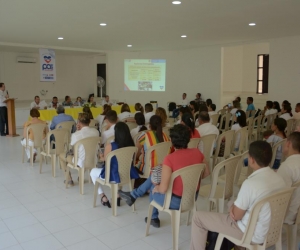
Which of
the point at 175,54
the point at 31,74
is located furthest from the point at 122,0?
the point at 31,74

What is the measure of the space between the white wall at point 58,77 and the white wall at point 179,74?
2.64 metres

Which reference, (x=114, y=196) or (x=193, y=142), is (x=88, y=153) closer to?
(x=114, y=196)

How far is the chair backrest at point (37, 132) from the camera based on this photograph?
5.90 m

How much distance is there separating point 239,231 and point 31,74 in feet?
51.1

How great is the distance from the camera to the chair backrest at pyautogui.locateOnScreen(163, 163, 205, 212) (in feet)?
9.27

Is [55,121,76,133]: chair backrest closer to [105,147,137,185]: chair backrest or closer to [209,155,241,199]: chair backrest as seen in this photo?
[105,147,137,185]: chair backrest

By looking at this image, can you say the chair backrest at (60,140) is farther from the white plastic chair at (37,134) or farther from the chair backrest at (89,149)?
the chair backrest at (89,149)

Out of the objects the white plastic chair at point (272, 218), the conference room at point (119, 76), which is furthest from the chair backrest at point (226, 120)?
the white plastic chair at point (272, 218)

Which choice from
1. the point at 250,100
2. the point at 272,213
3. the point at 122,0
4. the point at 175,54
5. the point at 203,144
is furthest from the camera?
the point at 175,54

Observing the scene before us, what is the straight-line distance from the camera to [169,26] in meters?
8.10

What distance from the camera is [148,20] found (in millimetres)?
7285

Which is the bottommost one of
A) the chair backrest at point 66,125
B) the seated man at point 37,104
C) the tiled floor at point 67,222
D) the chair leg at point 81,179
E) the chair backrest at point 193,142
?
the tiled floor at point 67,222

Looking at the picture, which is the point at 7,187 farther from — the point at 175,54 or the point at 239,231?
the point at 175,54

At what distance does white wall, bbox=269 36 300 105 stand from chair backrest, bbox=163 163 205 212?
27.5 feet
